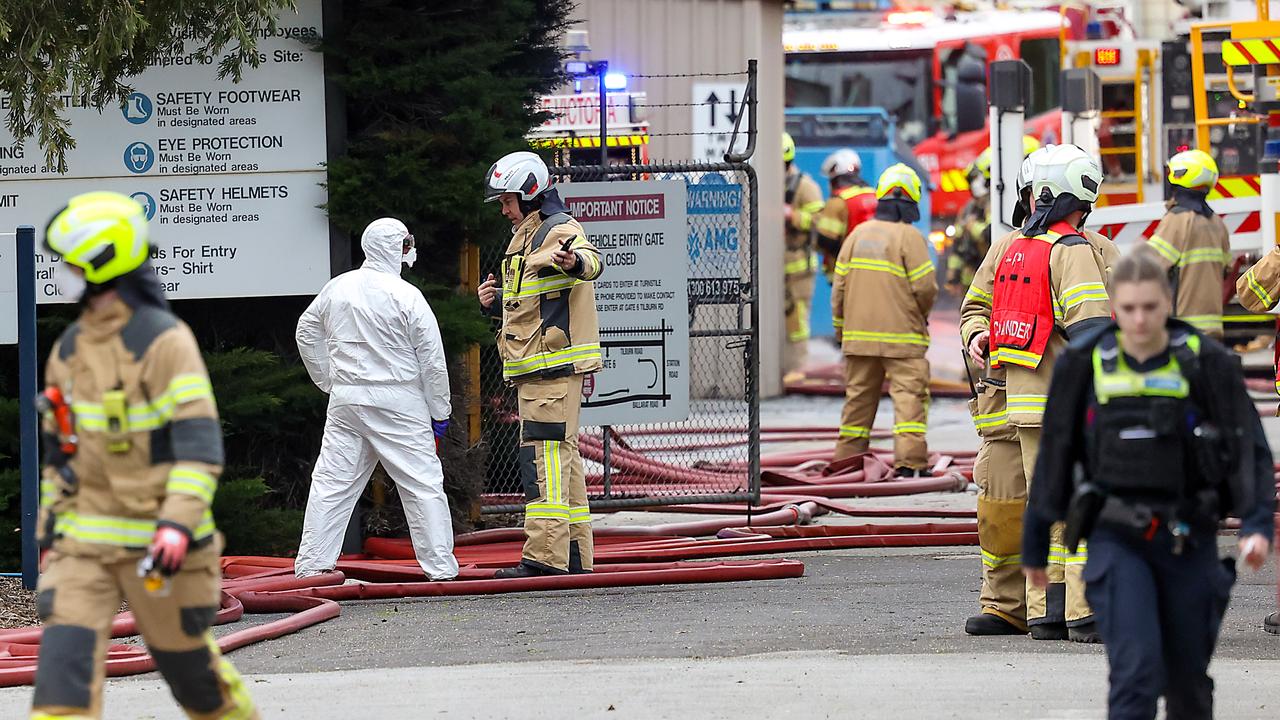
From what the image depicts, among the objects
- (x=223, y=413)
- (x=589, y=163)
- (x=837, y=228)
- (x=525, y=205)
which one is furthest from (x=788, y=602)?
(x=837, y=228)

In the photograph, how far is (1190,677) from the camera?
16.1ft

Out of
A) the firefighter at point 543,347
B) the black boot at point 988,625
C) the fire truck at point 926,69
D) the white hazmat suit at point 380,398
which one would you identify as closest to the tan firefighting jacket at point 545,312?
the firefighter at point 543,347

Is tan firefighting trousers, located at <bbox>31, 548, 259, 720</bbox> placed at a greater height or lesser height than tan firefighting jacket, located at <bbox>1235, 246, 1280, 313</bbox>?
lesser

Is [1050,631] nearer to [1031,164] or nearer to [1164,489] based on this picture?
[1031,164]

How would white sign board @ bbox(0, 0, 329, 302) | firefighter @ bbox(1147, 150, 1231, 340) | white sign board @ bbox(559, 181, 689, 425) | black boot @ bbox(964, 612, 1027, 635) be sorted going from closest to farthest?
black boot @ bbox(964, 612, 1027, 635) < white sign board @ bbox(0, 0, 329, 302) < white sign board @ bbox(559, 181, 689, 425) < firefighter @ bbox(1147, 150, 1231, 340)

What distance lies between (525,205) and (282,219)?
1431 mm

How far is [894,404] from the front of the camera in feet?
40.5

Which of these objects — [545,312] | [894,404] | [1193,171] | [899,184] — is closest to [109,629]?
[545,312]

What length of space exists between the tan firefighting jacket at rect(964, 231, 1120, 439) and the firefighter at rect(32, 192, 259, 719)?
11.2 ft

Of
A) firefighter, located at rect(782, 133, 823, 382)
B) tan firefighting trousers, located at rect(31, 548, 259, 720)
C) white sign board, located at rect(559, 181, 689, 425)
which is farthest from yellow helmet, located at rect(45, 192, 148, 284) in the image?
firefighter, located at rect(782, 133, 823, 382)

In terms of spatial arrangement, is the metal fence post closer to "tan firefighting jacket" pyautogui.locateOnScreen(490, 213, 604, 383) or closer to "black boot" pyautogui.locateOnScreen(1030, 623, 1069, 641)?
"tan firefighting jacket" pyautogui.locateOnScreen(490, 213, 604, 383)

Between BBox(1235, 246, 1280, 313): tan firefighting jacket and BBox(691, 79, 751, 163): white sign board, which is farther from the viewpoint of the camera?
BBox(691, 79, 751, 163): white sign board

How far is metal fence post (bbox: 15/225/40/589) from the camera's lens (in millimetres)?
8289

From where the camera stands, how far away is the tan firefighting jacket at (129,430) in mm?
4727
